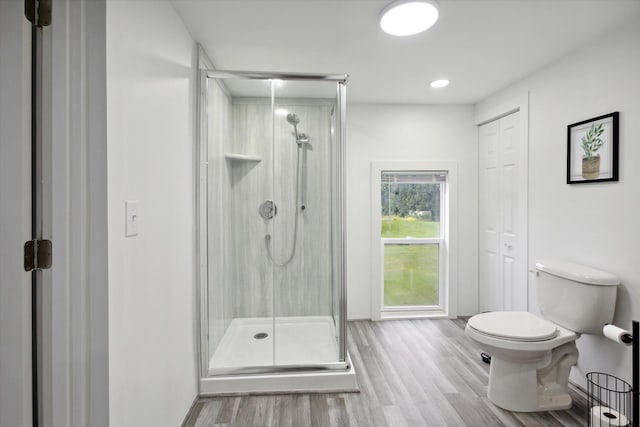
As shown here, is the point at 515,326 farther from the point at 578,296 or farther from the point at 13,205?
the point at 13,205

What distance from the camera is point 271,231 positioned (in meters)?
2.50

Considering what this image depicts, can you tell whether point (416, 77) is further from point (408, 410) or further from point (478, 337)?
point (408, 410)

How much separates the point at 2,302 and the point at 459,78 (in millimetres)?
3225

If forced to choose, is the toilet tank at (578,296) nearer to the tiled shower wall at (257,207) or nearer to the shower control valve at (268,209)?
the tiled shower wall at (257,207)

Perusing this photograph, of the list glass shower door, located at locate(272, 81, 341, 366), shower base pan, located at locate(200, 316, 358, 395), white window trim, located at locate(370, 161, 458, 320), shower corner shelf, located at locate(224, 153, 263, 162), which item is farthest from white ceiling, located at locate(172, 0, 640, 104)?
shower base pan, located at locate(200, 316, 358, 395)

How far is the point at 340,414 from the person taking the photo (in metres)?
2.03

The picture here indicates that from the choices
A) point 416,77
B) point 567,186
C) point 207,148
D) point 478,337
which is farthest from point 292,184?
point 567,186

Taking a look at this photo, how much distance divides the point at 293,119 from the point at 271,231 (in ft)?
2.82

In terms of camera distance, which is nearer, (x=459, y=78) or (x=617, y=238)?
(x=617, y=238)

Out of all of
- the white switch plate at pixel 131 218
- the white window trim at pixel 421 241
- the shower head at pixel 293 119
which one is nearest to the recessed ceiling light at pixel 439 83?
the white window trim at pixel 421 241

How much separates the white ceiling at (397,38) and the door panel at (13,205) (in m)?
0.91

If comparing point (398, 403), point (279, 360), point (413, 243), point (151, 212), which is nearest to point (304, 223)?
point (279, 360)

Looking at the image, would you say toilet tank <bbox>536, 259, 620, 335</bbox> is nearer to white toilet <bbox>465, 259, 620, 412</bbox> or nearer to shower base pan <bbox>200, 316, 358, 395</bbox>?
white toilet <bbox>465, 259, 620, 412</bbox>

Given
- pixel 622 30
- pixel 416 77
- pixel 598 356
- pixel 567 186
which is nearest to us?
pixel 622 30
